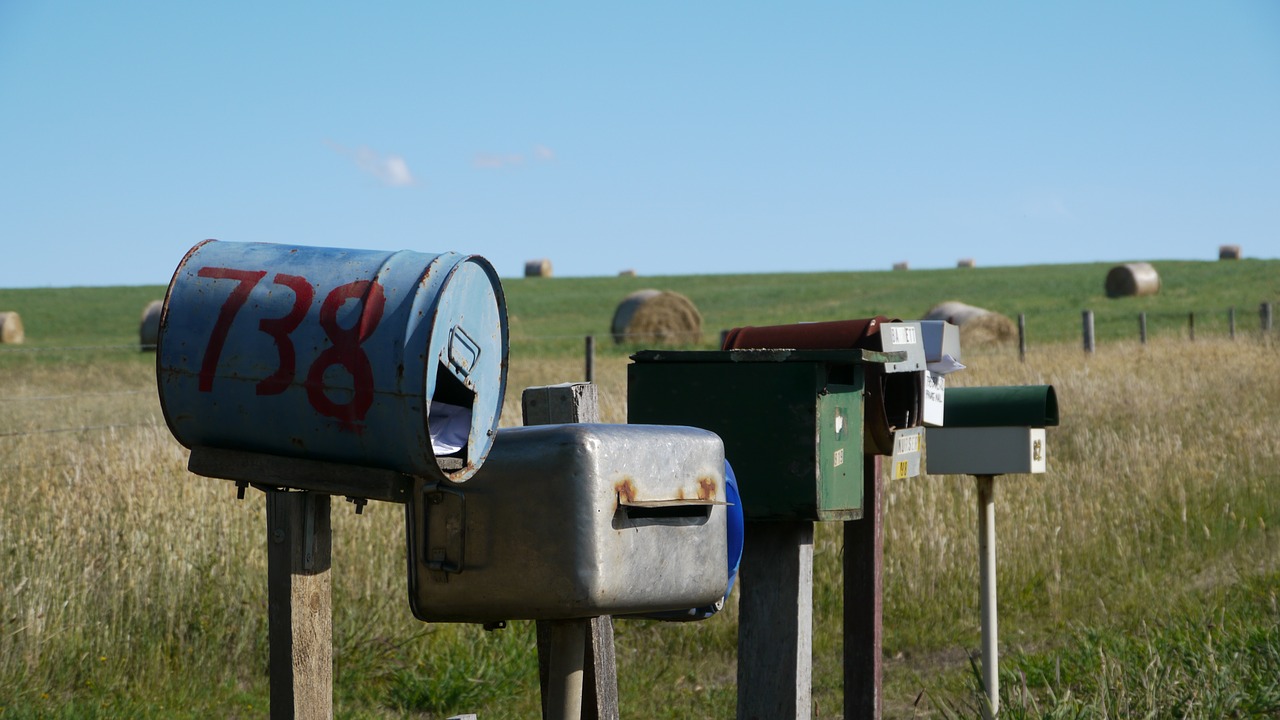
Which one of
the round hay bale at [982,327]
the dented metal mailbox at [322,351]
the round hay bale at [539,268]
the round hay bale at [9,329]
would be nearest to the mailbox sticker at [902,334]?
the dented metal mailbox at [322,351]

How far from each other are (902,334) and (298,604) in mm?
1921

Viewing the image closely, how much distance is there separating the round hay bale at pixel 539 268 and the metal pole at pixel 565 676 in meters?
48.9

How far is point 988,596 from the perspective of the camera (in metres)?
3.75

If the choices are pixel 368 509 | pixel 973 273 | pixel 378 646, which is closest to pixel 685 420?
pixel 378 646

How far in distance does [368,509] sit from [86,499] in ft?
4.00

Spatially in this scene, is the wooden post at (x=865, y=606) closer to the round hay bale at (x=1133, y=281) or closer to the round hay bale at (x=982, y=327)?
the round hay bale at (x=982, y=327)

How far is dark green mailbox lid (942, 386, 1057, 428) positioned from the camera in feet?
12.2

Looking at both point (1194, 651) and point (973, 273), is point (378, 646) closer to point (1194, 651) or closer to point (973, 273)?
point (1194, 651)

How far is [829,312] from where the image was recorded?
1358 inches

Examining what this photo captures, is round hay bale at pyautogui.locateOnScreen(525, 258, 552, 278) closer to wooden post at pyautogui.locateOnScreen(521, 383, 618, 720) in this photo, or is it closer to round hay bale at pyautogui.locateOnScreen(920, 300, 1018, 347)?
round hay bale at pyautogui.locateOnScreen(920, 300, 1018, 347)

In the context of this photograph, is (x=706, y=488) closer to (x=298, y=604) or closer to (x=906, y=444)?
(x=298, y=604)

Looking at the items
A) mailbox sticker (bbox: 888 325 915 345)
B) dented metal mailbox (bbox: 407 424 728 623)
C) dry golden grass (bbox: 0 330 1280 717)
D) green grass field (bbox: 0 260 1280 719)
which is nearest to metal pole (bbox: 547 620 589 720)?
dented metal mailbox (bbox: 407 424 728 623)

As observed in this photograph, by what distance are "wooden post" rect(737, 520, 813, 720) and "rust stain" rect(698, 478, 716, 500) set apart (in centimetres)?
74

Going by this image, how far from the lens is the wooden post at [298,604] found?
2.06m
